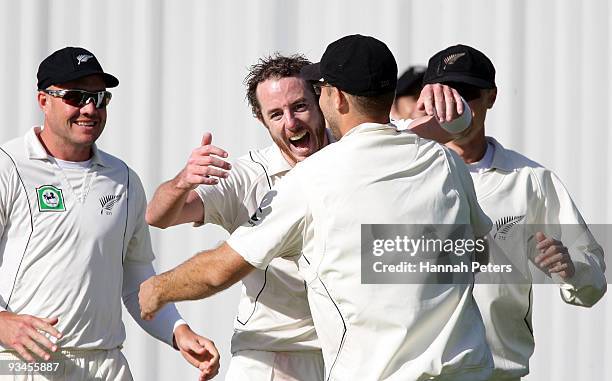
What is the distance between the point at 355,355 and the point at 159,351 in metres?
2.73

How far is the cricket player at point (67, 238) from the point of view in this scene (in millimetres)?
4180

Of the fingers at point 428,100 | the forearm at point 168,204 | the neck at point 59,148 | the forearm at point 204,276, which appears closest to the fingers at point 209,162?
the forearm at point 168,204

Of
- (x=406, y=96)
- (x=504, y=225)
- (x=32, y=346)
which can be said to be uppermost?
(x=406, y=96)

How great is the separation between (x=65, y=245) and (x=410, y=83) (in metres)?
1.59

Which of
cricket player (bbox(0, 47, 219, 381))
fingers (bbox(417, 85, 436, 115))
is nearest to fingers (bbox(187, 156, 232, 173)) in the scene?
fingers (bbox(417, 85, 436, 115))

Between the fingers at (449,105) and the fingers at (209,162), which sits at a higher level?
the fingers at (449,105)

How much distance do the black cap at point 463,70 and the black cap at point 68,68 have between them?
3.89 feet

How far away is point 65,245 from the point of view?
13.9 feet

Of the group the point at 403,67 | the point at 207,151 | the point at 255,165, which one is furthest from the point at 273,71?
the point at 403,67

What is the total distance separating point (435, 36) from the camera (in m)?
5.64

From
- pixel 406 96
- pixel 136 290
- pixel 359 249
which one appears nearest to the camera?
pixel 359 249

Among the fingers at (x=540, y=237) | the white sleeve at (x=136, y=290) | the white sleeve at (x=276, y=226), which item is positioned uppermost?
the white sleeve at (x=276, y=226)

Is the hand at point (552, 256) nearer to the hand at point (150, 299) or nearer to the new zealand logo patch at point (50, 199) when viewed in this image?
the hand at point (150, 299)

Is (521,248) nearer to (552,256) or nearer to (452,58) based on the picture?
(552,256)
